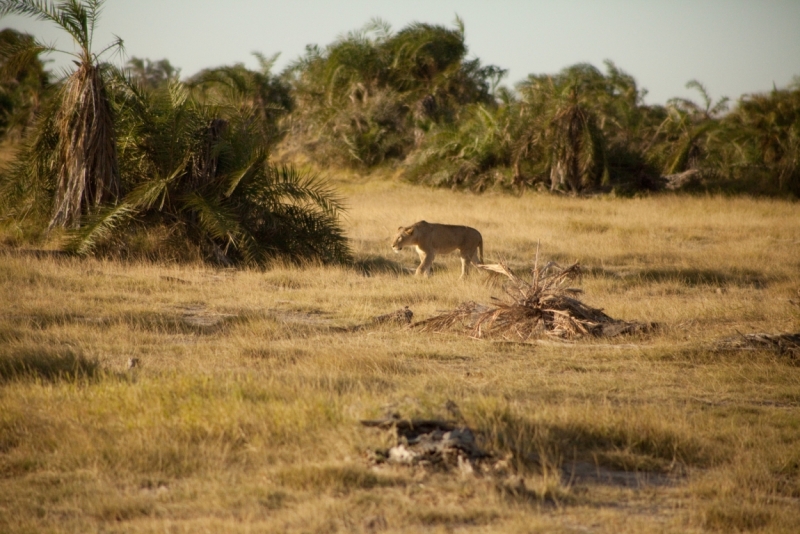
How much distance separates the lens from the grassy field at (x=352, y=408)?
4297 mm

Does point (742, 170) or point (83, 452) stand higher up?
point (742, 170)

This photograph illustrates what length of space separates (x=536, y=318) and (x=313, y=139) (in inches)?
1132

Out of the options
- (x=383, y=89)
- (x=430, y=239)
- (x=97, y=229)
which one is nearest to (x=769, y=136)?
(x=383, y=89)

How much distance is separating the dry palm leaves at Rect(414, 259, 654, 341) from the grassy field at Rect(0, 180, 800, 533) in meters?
0.27

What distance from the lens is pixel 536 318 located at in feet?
29.3

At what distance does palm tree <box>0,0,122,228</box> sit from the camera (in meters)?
12.9

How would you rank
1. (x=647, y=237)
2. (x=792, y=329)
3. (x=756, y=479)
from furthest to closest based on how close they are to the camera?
1. (x=647, y=237)
2. (x=792, y=329)
3. (x=756, y=479)

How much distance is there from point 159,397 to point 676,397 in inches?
159

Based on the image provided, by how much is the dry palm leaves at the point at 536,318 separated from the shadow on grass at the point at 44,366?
3.65 m

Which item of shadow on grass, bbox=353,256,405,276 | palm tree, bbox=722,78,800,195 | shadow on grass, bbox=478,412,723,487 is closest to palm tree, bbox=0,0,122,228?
shadow on grass, bbox=353,256,405,276

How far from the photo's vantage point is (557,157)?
987 inches

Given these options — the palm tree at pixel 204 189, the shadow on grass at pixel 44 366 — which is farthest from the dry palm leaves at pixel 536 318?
the palm tree at pixel 204 189

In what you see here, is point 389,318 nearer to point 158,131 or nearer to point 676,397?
point 676,397

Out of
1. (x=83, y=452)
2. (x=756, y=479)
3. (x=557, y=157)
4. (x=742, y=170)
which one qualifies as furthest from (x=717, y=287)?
(x=742, y=170)
